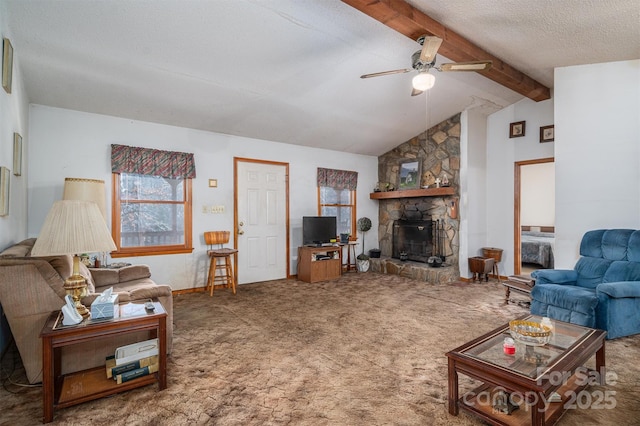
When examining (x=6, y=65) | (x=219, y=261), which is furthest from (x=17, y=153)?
(x=219, y=261)

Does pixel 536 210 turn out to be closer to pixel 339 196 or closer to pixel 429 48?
pixel 339 196

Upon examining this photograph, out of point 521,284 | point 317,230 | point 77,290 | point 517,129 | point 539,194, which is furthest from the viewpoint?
point 539,194

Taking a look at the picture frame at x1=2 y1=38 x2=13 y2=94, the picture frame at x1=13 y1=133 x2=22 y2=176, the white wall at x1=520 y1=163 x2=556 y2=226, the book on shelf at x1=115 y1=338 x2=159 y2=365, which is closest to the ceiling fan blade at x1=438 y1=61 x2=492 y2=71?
the book on shelf at x1=115 y1=338 x2=159 y2=365

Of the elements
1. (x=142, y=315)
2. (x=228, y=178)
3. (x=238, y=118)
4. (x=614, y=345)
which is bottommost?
(x=614, y=345)

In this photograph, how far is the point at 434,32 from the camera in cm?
305

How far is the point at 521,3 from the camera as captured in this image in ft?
8.77

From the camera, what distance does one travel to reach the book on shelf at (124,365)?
2105mm

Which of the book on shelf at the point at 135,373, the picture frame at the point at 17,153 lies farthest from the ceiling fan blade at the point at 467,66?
the picture frame at the point at 17,153

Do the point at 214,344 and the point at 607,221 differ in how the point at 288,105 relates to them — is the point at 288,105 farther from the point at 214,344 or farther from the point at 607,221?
the point at 607,221

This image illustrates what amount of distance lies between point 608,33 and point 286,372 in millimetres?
4365

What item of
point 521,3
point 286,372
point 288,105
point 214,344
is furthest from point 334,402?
point 288,105

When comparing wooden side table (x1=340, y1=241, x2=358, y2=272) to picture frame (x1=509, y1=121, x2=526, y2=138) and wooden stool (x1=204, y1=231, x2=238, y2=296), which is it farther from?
picture frame (x1=509, y1=121, x2=526, y2=138)

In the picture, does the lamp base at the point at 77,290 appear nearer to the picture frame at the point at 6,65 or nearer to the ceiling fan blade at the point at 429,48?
the picture frame at the point at 6,65

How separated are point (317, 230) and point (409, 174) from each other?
7.39 ft
